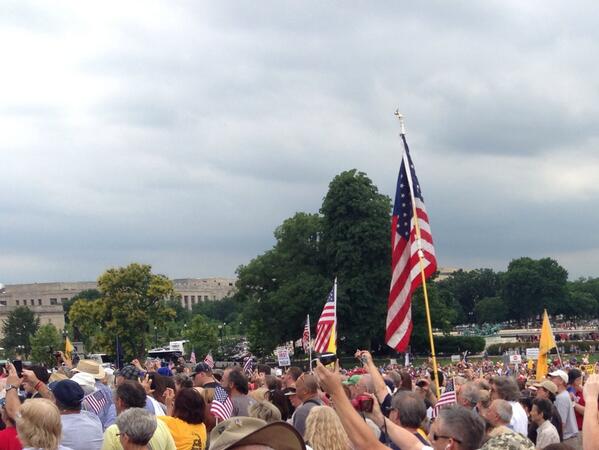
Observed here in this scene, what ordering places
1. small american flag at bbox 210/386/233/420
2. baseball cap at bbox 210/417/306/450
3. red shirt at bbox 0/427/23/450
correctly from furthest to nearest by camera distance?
small american flag at bbox 210/386/233/420, red shirt at bbox 0/427/23/450, baseball cap at bbox 210/417/306/450

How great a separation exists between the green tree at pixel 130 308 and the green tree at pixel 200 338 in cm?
1007

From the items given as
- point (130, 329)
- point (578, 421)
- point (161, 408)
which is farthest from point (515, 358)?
point (130, 329)

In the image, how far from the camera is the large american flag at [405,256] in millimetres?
16609

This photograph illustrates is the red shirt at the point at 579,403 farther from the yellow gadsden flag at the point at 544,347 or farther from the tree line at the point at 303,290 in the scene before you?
the tree line at the point at 303,290

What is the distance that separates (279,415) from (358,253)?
69622mm

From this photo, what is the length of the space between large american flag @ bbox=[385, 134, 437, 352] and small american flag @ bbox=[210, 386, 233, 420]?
15.5ft

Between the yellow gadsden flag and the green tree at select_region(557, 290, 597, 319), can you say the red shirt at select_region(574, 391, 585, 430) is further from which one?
the green tree at select_region(557, 290, 597, 319)

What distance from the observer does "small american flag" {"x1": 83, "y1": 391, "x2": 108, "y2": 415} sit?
446 inches

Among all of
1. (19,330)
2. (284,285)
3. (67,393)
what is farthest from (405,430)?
(19,330)

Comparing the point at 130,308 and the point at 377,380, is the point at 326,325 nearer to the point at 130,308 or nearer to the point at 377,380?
the point at 377,380

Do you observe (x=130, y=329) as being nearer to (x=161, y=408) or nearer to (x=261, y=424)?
(x=161, y=408)

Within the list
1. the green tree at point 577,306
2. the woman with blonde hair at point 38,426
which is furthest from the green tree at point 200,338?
the woman with blonde hair at point 38,426

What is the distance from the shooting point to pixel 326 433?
7762 mm

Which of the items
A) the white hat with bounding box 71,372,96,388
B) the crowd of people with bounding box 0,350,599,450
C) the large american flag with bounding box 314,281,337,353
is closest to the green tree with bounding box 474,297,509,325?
the large american flag with bounding box 314,281,337,353
